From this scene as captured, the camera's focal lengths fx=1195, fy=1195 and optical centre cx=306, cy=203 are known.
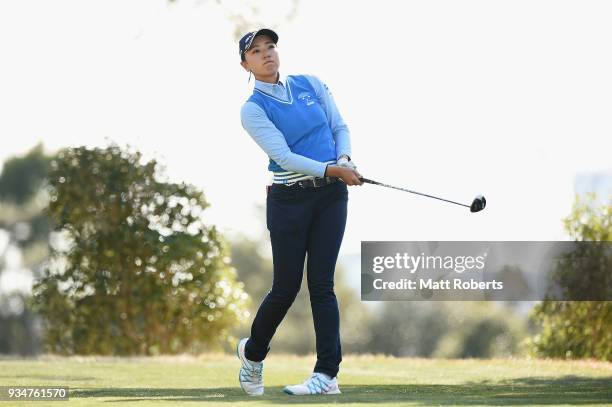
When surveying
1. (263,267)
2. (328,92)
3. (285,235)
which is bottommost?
(263,267)

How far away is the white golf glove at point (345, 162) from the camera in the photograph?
6.12 meters

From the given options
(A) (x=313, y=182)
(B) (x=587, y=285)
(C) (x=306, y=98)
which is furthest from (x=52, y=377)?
(B) (x=587, y=285)

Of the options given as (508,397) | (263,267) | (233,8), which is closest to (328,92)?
(508,397)

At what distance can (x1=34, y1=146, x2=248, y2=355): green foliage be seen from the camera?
36.8 ft

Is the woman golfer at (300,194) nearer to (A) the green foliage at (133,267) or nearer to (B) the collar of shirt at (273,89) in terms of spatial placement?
(B) the collar of shirt at (273,89)

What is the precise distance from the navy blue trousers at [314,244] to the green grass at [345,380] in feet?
1.23

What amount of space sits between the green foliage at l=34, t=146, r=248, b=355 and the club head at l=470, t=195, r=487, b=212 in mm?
5189

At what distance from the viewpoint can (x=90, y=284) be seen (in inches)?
449

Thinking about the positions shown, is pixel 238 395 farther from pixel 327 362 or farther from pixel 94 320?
pixel 94 320

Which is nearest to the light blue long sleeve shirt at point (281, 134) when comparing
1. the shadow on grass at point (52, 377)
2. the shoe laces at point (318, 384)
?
the shoe laces at point (318, 384)

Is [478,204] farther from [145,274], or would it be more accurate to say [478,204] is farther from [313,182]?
[145,274]

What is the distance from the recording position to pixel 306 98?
6.34 metres

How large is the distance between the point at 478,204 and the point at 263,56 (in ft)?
4.51

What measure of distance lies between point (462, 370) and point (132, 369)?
2.46 m
